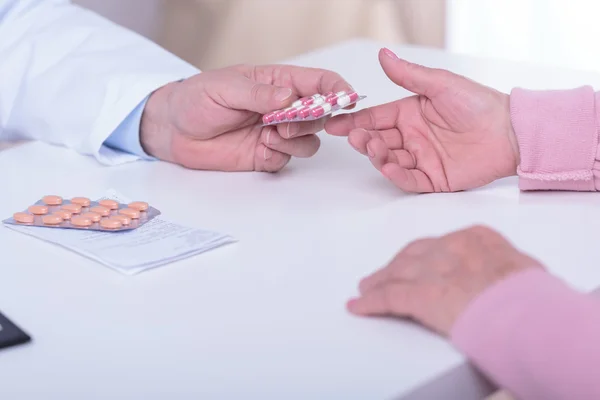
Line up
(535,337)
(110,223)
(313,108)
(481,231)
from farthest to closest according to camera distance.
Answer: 1. (313,108)
2. (110,223)
3. (481,231)
4. (535,337)

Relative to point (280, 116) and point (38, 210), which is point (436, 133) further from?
point (38, 210)

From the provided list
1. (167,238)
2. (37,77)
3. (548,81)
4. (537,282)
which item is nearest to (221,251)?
(167,238)

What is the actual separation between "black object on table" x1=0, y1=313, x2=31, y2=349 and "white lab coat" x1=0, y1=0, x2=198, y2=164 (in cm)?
43

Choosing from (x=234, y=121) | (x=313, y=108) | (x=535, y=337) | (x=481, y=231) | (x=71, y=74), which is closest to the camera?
(x=535, y=337)

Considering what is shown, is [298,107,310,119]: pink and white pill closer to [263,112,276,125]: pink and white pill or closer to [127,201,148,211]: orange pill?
[263,112,276,125]: pink and white pill

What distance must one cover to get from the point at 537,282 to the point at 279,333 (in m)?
0.17

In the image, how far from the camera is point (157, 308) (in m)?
0.63

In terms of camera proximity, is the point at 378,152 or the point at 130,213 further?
the point at 378,152

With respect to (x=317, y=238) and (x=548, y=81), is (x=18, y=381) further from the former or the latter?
(x=548, y=81)

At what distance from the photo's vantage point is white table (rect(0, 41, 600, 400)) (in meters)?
0.54

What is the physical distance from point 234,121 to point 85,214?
0.25 metres

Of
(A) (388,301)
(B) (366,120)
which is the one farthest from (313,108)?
(A) (388,301)

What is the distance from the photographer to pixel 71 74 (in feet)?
3.67

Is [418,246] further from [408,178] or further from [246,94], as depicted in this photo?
[246,94]
